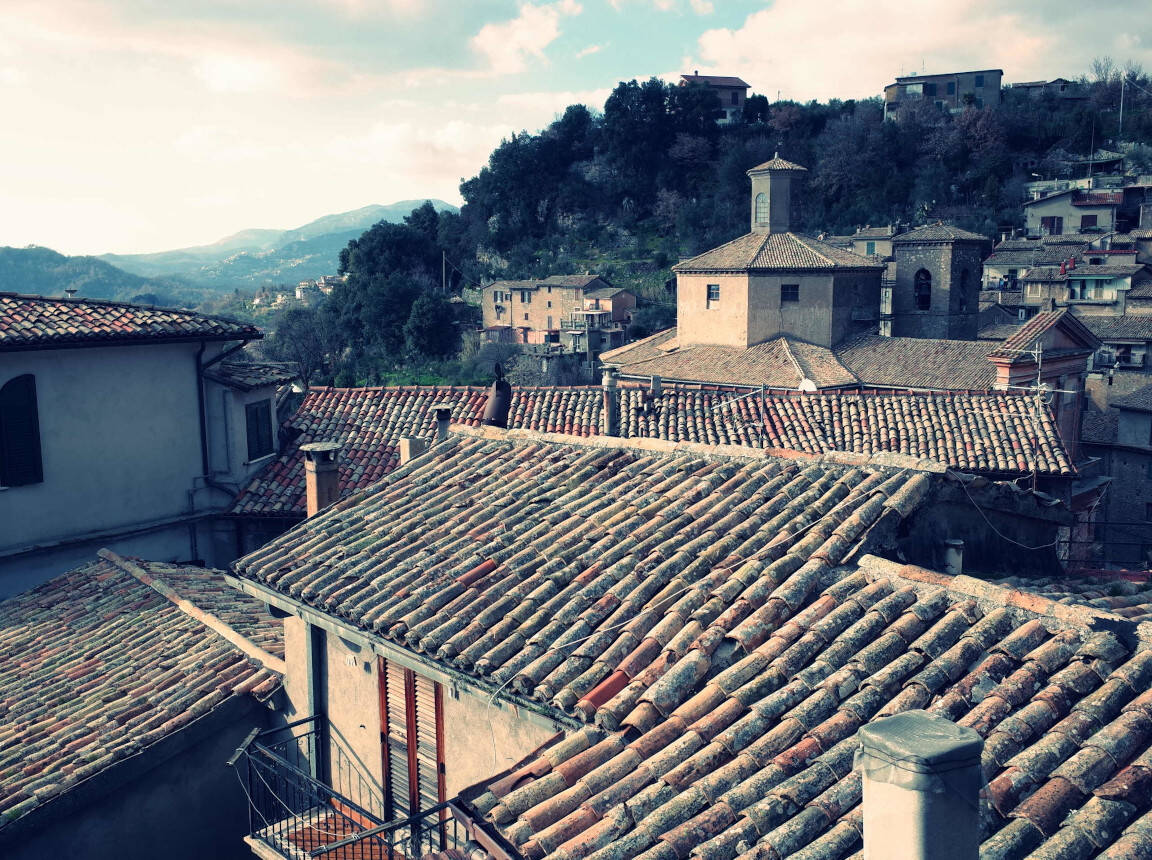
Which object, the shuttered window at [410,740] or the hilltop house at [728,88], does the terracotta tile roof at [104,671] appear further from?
the hilltop house at [728,88]

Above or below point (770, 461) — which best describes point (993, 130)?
above

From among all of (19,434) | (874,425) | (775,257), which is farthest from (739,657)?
(775,257)

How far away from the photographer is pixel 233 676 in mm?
9180

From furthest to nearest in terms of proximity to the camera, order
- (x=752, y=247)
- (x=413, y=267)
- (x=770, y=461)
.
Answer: (x=413, y=267) < (x=752, y=247) < (x=770, y=461)

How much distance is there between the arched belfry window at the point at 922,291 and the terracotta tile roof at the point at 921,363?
672cm

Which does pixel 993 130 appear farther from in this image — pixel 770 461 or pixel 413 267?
pixel 770 461

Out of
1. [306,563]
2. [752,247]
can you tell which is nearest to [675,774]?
[306,563]

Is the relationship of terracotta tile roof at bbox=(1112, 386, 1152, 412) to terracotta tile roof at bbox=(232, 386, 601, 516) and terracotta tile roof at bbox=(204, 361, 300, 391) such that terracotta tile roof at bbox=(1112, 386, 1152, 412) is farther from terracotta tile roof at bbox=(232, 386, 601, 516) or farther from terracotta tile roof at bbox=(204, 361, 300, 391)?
terracotta tile roof at bbox=(204, 361, 300, 391)

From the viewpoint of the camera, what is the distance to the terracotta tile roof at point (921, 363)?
2889 centimetres

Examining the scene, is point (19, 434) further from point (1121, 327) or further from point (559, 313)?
point (559, 313)

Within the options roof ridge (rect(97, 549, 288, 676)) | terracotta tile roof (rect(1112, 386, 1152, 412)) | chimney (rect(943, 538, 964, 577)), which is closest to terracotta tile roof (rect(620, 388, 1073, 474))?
roof ridge (rect(97, 549, 288, 676))

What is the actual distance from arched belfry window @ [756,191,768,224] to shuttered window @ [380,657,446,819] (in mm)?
33362

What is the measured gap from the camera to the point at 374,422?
19062mm

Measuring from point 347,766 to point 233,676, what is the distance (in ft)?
6.95
